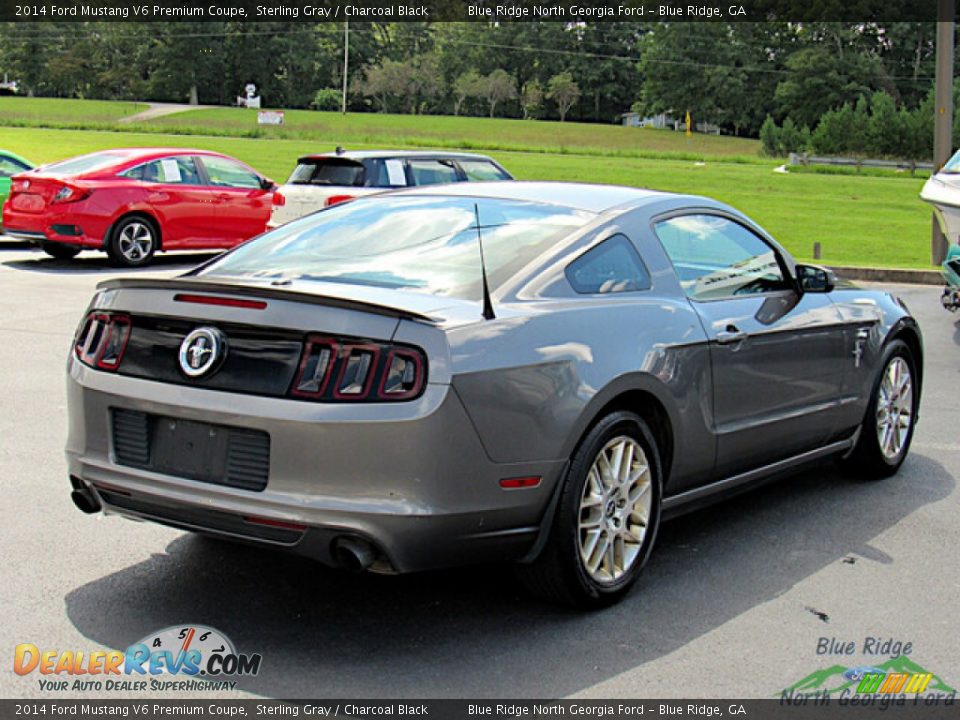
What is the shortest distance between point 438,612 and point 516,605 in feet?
1.00

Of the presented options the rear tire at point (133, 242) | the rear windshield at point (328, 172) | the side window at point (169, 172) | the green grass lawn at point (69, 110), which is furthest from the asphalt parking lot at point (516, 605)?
the green grass lawn at point (69, 110)

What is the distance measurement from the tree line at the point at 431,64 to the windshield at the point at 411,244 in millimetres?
125641

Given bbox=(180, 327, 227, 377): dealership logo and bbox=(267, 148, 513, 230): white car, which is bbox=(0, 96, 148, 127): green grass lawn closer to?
bbox=(267, 148, 513, 230): white car

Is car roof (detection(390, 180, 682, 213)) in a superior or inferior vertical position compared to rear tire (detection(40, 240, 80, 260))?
superior

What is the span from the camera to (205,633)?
4.30 meters

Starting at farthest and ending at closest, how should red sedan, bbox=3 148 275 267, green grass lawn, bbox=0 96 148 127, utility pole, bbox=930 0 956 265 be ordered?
green grass lawn, bbox=0 96 148 127 → utility pole, bbox=930 0 956 265 → red sedan, bbox=3 148 275 267

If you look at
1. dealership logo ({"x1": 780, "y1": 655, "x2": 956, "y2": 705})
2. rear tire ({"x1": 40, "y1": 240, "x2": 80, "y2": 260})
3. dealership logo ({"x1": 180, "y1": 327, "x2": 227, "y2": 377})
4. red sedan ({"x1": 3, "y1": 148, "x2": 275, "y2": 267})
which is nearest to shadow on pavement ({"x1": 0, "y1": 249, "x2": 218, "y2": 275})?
rear tire ({"x1": 40, "y1": 240, "x2": 80, "y2": 260})

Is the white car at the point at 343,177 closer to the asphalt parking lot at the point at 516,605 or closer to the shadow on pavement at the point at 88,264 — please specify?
the shadow on pavement at the point at 88,264

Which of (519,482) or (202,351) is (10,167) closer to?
(202,351)

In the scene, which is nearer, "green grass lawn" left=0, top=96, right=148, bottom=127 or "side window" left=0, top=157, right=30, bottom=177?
"side window" left=0, top=157, right=30, bottom=177

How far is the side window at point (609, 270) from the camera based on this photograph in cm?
483

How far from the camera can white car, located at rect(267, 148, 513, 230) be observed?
1706 cm

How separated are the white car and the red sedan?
0.77 metres

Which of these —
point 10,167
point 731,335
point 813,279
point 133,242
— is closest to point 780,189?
point 10,167
